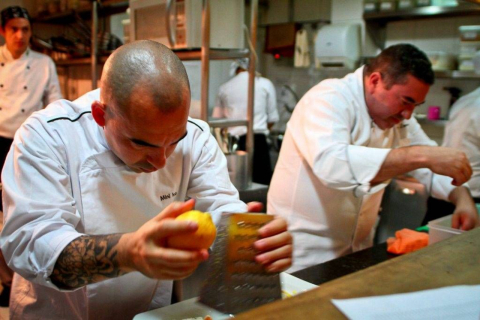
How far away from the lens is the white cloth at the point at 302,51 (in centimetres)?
496

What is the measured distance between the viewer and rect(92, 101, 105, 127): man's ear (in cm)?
117

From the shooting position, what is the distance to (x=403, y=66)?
6.02 feet

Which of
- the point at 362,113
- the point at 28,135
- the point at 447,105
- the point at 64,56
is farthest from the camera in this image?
the point at 64,56

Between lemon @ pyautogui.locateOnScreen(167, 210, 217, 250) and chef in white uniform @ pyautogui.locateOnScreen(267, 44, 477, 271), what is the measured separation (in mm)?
952

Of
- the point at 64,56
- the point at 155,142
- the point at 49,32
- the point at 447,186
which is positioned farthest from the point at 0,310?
the point at 49,32

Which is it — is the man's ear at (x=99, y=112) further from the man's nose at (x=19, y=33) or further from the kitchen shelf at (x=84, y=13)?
the kitchen shelf at (x=84, y=13)

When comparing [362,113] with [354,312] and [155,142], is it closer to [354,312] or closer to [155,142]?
[155,142]

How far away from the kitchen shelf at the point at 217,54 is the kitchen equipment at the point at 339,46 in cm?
171

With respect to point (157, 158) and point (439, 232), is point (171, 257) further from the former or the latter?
point (439, 232)

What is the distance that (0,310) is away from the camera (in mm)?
2891

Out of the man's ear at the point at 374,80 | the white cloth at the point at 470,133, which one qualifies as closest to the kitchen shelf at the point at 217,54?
the man's ear at the point at 374,80

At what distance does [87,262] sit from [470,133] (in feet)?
7.86

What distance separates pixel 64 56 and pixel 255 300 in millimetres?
5395

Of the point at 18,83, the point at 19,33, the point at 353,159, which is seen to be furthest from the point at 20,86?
the point at 353,159
